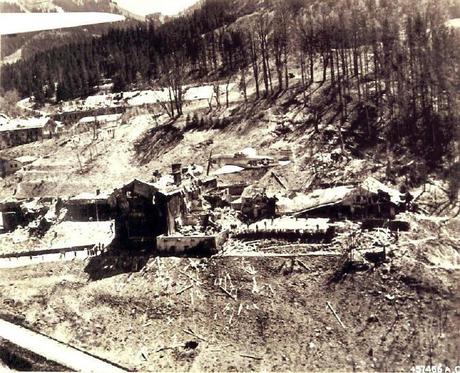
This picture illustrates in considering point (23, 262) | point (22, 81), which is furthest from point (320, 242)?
point (22, 81)

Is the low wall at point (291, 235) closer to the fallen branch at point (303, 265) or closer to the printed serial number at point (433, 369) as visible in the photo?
the fallen branch at point (303, 265)

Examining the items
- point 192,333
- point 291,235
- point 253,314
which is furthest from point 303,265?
point 192,333

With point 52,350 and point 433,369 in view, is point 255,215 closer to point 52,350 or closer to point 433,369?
point 52,350

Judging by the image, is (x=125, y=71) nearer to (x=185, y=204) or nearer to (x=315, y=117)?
(x=315, y=117)

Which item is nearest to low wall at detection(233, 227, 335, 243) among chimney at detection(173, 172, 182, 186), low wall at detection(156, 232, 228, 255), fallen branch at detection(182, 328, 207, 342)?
low wall at detection(156, 232, 228, 255)

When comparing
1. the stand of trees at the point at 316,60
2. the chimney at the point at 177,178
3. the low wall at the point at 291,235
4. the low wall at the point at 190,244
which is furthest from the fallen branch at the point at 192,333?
the stand of trees at the point at 316,60

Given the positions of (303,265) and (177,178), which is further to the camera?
(177,178)

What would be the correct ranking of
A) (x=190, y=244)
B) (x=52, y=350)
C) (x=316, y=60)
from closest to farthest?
(x=52, y=350), (x=190, y=244), (x=316, y=60)

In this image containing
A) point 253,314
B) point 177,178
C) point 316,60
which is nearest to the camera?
point 253,314
